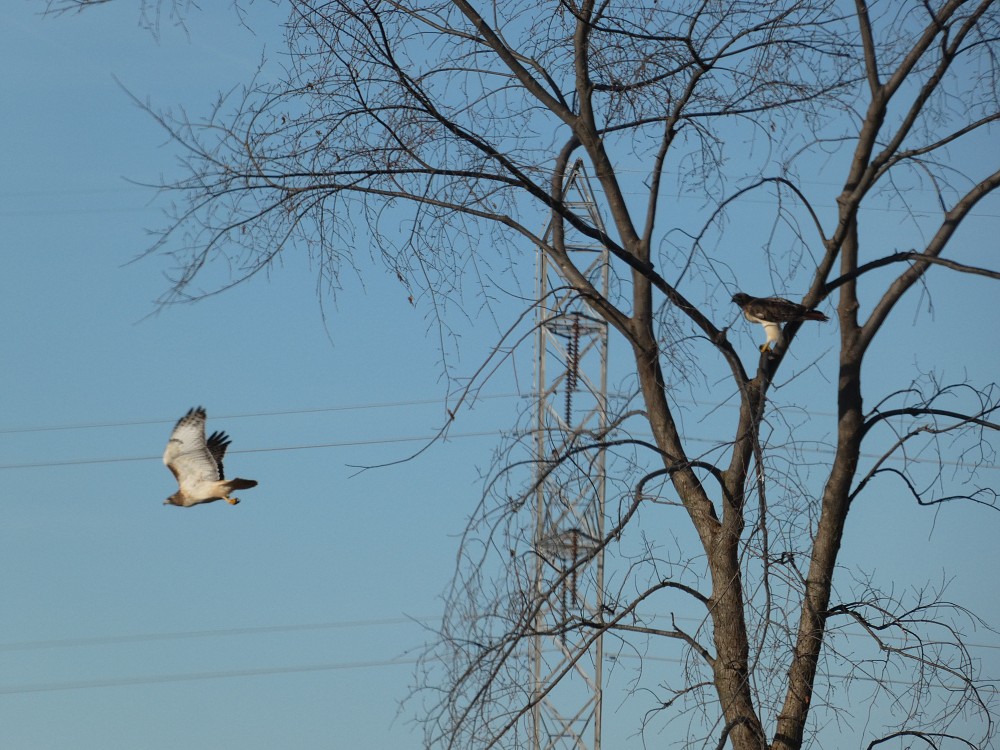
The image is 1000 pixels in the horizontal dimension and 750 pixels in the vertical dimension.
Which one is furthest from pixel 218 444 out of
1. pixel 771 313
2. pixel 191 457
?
pixel 771 313

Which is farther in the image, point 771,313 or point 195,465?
point 195,465

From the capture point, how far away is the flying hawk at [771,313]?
11.9 ft

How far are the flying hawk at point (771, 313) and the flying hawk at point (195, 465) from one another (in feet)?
7.33

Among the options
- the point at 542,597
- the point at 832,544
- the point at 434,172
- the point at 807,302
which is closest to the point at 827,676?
the point at 832,544

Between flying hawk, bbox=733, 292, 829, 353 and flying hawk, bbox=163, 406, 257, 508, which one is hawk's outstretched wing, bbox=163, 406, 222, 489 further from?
flying hawk, bbox=733, 292, 829, 353

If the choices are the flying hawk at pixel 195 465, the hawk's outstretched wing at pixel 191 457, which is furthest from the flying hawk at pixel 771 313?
the hawk's outstretched wing at pixel 191 457

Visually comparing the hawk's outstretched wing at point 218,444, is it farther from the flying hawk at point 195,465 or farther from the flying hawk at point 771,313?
the flying hawk at point 771,313

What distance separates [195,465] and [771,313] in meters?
2.81

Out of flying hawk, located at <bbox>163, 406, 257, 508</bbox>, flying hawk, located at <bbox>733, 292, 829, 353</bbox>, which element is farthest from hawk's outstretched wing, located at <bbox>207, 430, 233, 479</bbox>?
flying hawk, located at <bbox>733, 292, 829, 353</bbox>

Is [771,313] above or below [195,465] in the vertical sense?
below

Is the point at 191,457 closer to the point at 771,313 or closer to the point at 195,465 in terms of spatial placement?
the point at 195,465

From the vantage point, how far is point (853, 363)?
3.74 meters

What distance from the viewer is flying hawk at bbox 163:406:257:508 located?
16.9 ft

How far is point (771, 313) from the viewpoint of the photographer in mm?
3688
